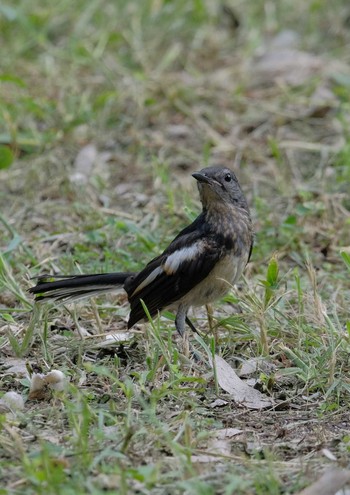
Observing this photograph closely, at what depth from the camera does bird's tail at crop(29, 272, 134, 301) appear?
17.6 ft

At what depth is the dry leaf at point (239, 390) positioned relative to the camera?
4.91 meters

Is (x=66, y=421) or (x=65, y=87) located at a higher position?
(x=65, y=87)

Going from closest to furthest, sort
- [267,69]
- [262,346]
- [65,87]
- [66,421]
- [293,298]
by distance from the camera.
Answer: [66,421]
[262,346]
[293,298]
[65,87]
[267,69]

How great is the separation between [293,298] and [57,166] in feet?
9.26

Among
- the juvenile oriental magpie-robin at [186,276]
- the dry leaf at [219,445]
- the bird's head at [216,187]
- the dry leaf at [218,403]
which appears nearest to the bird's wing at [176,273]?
the juvenile oriental magpie-robin at [186,276]

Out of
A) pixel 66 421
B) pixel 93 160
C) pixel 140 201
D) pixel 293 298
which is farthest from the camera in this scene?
pixel 93 160

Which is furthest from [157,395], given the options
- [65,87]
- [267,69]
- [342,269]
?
[267,69]

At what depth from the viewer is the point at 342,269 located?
6598 millimetres

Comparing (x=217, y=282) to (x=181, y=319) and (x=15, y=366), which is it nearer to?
(x=181, y=319)

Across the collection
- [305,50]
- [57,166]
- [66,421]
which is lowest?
[66,421]

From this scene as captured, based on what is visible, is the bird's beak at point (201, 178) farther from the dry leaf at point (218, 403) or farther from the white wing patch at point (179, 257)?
the dry leaf at point (218, 403)

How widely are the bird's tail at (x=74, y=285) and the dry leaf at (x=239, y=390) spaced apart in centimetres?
82

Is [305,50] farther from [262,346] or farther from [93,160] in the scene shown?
[262,346]

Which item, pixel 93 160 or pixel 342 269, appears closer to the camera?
pixel 342 269
